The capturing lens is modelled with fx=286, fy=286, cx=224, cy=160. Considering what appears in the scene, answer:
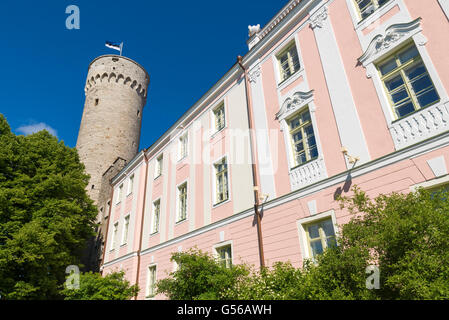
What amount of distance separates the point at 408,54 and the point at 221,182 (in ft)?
27.2

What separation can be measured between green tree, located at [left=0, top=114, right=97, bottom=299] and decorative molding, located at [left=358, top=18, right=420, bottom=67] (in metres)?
16.8

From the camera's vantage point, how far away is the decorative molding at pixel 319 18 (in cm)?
1016

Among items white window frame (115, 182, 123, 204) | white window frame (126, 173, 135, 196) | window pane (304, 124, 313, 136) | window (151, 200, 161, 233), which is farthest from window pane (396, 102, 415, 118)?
white window frame (115, 182, 123, 204)

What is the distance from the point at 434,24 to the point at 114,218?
71.9ft

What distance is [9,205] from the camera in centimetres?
1561

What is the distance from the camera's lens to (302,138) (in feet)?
32.0

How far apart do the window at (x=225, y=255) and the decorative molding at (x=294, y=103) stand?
215 inches

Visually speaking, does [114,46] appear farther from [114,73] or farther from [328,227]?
[328,227]

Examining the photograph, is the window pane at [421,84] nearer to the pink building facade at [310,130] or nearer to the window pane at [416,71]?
the pink building facade at [310,130]

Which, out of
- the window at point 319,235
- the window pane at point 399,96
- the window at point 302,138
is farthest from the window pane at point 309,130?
the window at point 319,235

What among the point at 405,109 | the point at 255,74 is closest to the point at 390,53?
the point at 405,109
